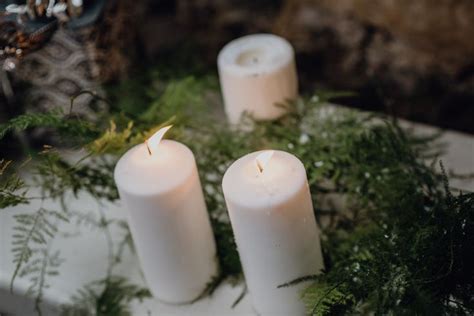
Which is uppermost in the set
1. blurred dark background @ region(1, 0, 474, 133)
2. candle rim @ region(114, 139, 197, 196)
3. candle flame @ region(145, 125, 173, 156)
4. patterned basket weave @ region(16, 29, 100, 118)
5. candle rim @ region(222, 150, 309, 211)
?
candle flame @ region(145, 125, 173, 156)

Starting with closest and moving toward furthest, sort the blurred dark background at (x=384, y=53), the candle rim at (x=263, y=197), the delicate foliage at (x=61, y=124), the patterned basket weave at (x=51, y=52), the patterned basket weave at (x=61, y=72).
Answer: the candle rim at (x=263, y=197) → the delicate foliage at (x=61, y=124) → the patterned basket weave at (x=51, y=52) → the patterned basket weave at (x=61, y=72) → the blurred dark background at (x=384, y=53)

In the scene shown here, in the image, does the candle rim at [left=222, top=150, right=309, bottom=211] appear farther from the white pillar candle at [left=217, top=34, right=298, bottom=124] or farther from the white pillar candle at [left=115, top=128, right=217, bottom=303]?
the white pillar candle at [left=217, top=34, right=298, bottom=124]

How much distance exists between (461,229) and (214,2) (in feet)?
3.31

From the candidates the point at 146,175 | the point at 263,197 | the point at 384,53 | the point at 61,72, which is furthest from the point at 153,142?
the point at 384,53

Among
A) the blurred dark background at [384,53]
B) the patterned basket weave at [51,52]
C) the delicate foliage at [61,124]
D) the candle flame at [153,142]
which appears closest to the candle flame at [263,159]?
the candle flame at [153,142]

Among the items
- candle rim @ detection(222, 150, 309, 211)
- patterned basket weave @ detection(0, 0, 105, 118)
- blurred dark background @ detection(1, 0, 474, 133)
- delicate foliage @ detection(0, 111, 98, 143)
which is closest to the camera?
candle rim @ detection(222, 150, 309, 211)

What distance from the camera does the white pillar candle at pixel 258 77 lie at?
40.2 inches

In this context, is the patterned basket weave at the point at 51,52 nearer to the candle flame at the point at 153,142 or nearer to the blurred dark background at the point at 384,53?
the blurred dark background at the point at 384,53

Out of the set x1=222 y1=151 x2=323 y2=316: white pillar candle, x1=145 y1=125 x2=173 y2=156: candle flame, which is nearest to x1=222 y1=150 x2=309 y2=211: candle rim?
x1=222 y1=151 x2=323 y2=316: white pillar candle

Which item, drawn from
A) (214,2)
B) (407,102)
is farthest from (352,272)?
(214,2)

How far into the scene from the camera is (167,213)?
2.66ft

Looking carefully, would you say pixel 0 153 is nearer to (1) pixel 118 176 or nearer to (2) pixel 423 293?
(1) pixel 118 176

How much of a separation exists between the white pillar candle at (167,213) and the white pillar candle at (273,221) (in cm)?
7

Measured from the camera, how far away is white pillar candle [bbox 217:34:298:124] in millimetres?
1021
